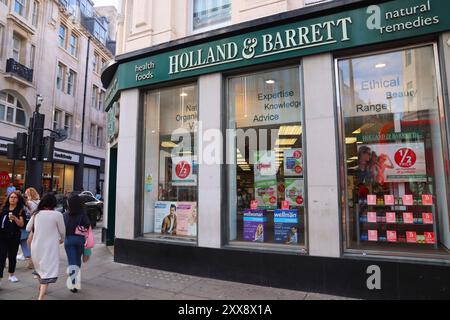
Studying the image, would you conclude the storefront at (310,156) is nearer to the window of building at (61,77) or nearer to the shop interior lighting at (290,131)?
the shop interior lighting at (290,131)

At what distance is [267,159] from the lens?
22.8ft

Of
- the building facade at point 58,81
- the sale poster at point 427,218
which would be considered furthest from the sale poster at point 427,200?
the building facade at point 58,81

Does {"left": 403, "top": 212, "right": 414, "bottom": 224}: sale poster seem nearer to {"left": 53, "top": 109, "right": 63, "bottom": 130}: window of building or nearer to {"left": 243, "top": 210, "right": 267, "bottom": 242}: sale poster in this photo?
{"left": 243, "top": 210, "right": 267, "bottom": 242}: sale poster

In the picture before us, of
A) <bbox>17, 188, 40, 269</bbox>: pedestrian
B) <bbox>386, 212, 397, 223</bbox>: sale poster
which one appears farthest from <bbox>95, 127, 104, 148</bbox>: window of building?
<bbox>386, 212, 397, 223</bbox>: sale poster

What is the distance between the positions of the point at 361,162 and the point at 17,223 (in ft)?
21.4

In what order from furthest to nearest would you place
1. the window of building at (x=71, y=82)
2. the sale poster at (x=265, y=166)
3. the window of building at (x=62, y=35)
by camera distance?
1. the window of building at (x=71, y=82)
2. the window of building at (x=62, y=35)
3. the sale poster at (x=265, y=166)

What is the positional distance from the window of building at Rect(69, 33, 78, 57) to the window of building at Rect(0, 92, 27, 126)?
27.4 ft

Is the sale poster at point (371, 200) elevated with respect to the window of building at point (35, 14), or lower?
lower

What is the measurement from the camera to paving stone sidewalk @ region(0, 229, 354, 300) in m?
5.48

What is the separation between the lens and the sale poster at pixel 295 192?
634cm

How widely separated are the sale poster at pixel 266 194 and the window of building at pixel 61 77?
25.5m

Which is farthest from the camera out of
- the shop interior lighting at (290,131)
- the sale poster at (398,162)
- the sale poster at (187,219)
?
the sale poster at (187,219)

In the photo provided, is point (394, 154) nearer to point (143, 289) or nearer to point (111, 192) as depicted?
point (143, 289)
